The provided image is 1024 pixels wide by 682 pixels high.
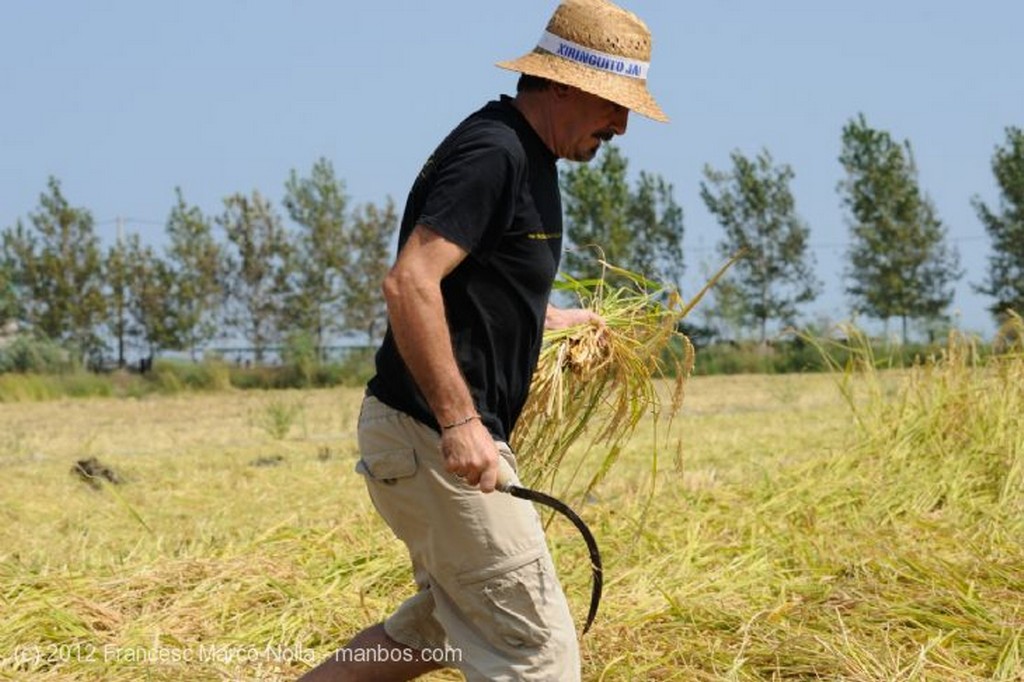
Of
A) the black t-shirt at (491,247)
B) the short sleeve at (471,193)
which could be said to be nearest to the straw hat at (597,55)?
the black t-shirt at (491,247)

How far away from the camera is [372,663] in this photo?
152 inches

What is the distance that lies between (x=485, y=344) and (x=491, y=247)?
0.23 m

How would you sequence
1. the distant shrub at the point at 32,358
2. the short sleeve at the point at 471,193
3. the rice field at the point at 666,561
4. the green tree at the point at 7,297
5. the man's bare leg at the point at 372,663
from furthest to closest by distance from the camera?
the green tree at the point at 7,297 → the distant shrub at the point at 32,358 → the rice field at the point at 666,561 → the man's bare leg at the point at 372,663 → the short sleeve at the point at 471,193

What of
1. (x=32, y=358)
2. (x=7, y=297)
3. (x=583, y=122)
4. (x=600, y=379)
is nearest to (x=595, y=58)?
(x=583, y=122)

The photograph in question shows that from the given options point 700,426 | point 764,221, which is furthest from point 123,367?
point 700,426

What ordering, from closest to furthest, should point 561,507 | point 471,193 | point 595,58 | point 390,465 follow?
1. point 471,193
2. point 390,465
3. point 595,58
4. point 561,507

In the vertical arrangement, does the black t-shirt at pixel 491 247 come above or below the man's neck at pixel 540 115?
below

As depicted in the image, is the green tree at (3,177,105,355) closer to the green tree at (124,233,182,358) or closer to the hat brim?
the green tree at (124,233,182,358)

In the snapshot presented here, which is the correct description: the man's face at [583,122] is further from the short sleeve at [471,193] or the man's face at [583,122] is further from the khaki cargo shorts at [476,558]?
the khaki cargo shorts at [476,558]

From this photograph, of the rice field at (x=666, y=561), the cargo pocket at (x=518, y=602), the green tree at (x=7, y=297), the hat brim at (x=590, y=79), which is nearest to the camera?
the cargo pocket at (x=518, y=602)

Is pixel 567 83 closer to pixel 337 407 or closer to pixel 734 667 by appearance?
pixel 734 667

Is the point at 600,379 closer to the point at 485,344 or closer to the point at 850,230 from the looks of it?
the point at 485,344

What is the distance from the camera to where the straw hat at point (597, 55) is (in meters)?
3.70

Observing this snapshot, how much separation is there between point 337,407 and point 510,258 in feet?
55.8
